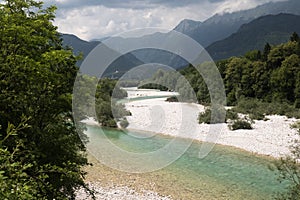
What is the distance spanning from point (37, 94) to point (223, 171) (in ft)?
43.0

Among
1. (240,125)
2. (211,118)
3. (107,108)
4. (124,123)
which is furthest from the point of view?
(211,118)

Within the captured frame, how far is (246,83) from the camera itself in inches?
1837

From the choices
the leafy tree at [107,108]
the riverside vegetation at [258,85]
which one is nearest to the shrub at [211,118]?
the riverside vegetation at [258,85]

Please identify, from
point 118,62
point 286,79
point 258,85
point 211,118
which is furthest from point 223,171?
point 258,85

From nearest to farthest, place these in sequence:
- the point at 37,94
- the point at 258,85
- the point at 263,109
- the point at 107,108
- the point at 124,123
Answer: the point at 37,94
the point at 107,108
the point at 124,123
the point at 263,109
the point at 258,85

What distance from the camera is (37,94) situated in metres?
8.07

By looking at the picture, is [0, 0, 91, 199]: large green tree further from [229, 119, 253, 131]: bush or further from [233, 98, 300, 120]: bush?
[233, 98, 300, 120]: bush

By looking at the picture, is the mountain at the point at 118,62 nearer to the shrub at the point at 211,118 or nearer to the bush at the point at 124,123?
the bush at the point at 124,123

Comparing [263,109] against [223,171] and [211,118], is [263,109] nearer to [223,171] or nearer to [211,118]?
[211,118]

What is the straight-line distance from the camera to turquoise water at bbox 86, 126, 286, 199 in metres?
16.0

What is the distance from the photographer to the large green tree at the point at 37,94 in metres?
7.69

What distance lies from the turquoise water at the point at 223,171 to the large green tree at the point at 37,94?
731 cm

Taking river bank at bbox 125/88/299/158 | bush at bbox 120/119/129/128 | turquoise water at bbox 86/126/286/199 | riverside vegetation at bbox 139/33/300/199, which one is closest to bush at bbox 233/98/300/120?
riverside vegetation at bbox 139/33/300/199

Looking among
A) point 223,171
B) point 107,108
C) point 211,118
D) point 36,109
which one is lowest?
point 211,118
